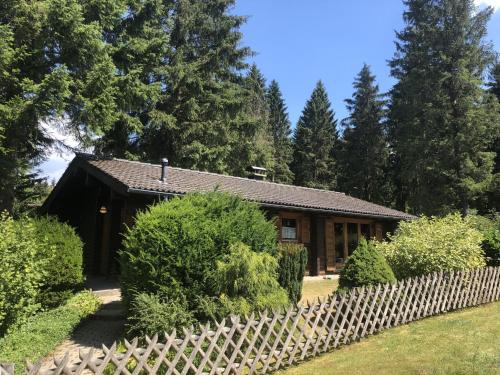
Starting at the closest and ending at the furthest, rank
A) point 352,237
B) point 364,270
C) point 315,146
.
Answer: point 364,270 → point 352,237 → point 315,146

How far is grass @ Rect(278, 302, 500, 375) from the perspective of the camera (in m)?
5.98

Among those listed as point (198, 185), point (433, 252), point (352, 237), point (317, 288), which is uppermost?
point (198, 185)

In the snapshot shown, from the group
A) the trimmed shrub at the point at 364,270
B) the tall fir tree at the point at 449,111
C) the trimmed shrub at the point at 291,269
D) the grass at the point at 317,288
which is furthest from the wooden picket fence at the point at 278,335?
the tall fir tree at the point at 449,111

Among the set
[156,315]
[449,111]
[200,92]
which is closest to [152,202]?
[156,315]

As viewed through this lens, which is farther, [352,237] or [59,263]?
[352,237]

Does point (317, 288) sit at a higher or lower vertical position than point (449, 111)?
lower

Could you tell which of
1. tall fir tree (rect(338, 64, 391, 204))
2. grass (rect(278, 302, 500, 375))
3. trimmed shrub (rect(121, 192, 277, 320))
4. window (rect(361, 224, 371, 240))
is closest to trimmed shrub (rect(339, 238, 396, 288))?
grass (rect(278, 302, 500, 375))

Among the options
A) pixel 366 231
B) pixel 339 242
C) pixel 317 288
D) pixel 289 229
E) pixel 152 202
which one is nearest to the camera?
pixel 152 202

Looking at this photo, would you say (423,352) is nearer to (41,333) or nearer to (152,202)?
(41,333)

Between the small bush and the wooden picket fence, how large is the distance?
0.73ft

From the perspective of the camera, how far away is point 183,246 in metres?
7.44

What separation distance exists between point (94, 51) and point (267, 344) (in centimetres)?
1351

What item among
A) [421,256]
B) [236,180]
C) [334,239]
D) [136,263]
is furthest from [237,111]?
[136,263]

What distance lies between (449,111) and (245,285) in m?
25.7
